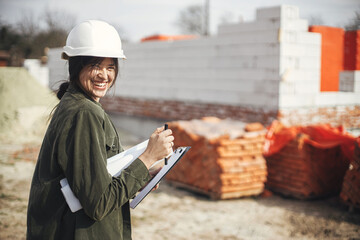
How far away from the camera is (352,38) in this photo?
822 centimetres

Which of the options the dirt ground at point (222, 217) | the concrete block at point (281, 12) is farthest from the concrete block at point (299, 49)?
the dirt ground at point (222, 217)

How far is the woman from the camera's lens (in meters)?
1.52

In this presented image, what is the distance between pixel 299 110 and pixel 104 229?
635 cm

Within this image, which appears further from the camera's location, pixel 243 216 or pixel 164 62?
pixel 164 62

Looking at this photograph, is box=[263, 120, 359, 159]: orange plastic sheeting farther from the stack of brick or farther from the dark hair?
the dark hair

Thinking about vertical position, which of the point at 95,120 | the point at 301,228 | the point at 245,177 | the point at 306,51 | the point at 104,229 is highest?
the point at 306,51

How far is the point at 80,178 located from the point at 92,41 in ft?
1.99

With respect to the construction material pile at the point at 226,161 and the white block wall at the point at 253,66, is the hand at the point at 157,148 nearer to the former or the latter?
the construction material pile at the point at 226,161

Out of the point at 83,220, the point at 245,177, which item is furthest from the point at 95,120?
the point at 245,177

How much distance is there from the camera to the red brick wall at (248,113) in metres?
7.39

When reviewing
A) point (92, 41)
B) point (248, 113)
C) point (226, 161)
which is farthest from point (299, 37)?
point (92, 41)

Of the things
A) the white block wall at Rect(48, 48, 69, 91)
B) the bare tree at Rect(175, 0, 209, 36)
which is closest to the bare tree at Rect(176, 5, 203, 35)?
the bare tree at Rect(175, 0, 209, 36)

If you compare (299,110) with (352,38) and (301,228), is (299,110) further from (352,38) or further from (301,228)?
(301,228)

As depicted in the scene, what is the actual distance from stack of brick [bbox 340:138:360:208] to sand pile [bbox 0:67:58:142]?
7.68m
